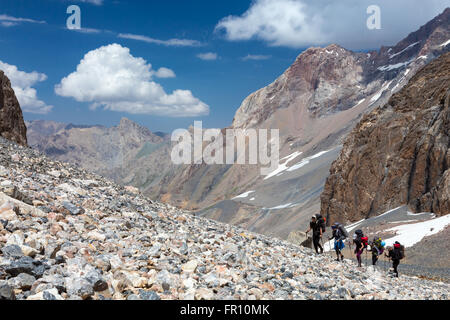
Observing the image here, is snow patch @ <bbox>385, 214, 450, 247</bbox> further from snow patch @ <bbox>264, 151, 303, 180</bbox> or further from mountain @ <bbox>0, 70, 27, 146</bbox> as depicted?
snow patch @ <bbox>264, 151, 303, 180</bbox>

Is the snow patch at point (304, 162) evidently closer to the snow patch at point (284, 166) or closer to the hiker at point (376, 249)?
the snow patch at point (284, 166)

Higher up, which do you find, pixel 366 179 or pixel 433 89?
pixel 433 89

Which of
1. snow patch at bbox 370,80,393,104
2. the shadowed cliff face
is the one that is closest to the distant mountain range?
snow patch at bbox 370,80,393,104

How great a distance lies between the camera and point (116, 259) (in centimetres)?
725

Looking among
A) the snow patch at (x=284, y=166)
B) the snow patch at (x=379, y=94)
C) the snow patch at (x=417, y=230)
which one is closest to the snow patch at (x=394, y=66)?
the snow patch at (x=379, y=94)

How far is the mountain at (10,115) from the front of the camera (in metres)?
31.7

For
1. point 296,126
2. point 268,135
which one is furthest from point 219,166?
point 296,126

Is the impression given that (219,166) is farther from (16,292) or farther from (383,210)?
(16,292)

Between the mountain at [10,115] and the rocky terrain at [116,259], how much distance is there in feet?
71.9

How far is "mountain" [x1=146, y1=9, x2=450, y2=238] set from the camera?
10931 cm

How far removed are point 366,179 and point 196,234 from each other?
44301 mm

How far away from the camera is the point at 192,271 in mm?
7457

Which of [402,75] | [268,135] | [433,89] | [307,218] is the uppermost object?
[402,75]
